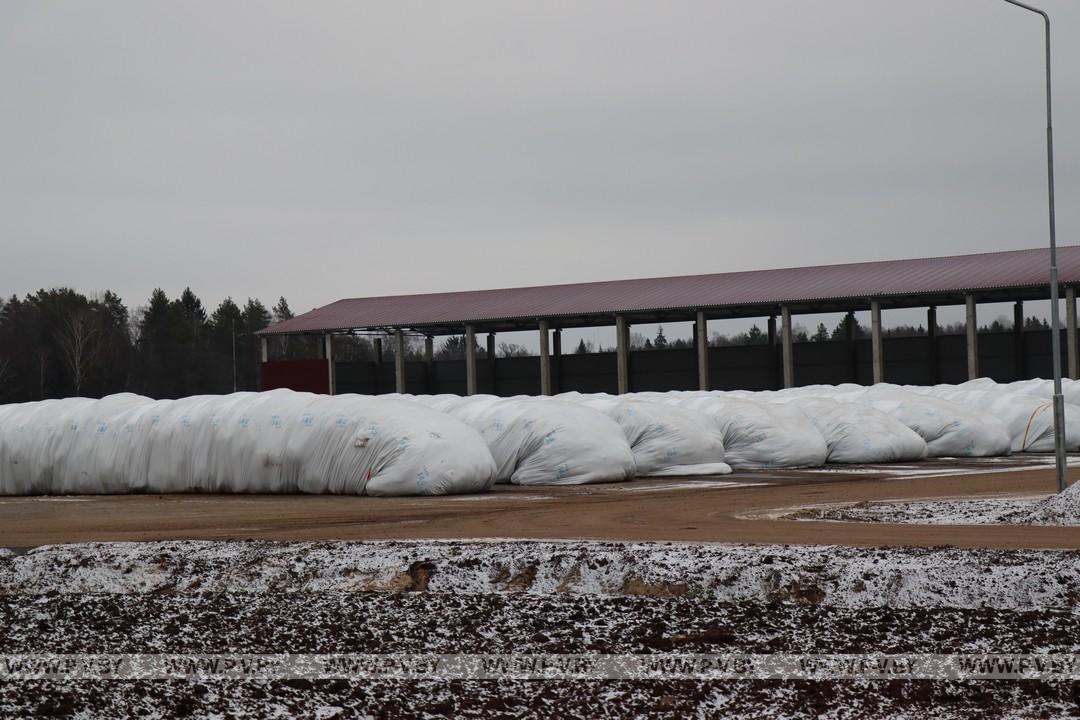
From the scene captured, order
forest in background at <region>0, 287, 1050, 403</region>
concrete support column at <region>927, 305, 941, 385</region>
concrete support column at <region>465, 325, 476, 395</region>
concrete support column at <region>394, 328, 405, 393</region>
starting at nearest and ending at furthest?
concrete support column at <region>927, 305, 941, 385</region> < concrete support column at <region>465, 325, 476, 395</region> < concrete support column at <region>394, 328, 405, 393</region> < forest in background at <region>0, 287, 1050, 403</region>

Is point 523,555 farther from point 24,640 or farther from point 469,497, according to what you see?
point 469,497

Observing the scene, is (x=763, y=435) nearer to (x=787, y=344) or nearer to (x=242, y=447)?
(x=242, y=447)

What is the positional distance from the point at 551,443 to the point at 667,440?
2788 millimetres

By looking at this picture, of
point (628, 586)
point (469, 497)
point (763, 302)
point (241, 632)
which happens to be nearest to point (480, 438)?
point (469, 497)

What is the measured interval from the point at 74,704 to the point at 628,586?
16.0ft

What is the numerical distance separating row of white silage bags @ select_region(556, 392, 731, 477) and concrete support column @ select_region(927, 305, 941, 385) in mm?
25653

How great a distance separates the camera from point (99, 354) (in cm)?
8538

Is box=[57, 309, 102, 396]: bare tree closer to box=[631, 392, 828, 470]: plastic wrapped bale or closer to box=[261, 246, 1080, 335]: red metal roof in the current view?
box=[261, 246, 1080, 335]: red metal roof

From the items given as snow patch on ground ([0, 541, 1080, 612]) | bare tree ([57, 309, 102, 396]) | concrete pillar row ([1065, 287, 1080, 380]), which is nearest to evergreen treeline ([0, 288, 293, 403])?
bare tree ([57, 309, 102, 396])

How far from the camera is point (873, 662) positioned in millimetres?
8047

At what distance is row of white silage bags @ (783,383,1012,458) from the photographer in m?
29.5

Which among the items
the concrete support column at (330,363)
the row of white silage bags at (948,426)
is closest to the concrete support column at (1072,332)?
the row of white silage bags at (948,426)

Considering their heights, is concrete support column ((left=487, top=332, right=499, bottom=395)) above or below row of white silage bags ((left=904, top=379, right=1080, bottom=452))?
above

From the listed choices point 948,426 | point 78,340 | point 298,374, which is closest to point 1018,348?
point 948,426
